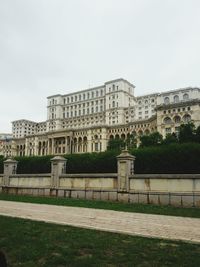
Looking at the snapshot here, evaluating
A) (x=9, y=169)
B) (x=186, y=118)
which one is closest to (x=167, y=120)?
(x=186, y=118)

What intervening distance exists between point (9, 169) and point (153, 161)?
1242 centimetres

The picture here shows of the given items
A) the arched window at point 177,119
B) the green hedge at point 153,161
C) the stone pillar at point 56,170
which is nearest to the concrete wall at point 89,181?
the stone pillar at point 56,170

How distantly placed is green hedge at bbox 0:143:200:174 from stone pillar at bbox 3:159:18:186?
518 cm

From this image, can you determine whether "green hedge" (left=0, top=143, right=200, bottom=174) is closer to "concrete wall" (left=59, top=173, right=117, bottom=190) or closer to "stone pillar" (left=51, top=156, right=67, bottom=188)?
"stone pillar" (left=51, top=156, right=67, bottom=188)

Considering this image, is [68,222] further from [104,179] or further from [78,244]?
[104,179]

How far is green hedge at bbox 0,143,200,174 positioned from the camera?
1711 centimetres

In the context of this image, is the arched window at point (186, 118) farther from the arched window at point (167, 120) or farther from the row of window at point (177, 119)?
the arched window at point (167, 120)

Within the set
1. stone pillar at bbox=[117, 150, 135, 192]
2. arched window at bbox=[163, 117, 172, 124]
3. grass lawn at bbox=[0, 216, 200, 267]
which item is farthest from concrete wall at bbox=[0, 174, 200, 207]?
arched window at bbox=[163, 117, 172, 124]

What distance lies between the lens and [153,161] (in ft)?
59.5

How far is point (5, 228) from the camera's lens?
752 centimetres

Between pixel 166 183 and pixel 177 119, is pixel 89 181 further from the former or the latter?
pixel 177 119

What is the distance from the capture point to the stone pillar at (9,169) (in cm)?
2294

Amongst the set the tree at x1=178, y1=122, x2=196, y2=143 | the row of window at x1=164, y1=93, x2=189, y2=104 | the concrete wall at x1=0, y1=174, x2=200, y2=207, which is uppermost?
the row of window at x1=164, y1=93, x2=189, y2=104

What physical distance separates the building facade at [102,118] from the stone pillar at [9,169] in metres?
75.6
